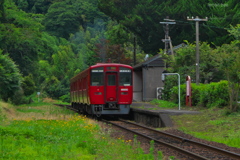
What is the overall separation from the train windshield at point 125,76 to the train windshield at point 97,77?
1009 millimetres

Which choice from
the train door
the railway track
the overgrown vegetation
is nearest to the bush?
the overgrown vegetation

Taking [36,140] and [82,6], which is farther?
[82,6]

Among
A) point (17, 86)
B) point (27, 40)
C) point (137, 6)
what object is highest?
point (137, 6)

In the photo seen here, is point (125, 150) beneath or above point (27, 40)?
beneath

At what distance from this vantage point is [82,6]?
9400 cm

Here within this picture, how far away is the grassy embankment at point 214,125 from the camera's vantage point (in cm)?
1372

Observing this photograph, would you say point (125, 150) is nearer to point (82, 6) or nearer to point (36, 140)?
point (36, 140)

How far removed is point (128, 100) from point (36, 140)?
11860mm

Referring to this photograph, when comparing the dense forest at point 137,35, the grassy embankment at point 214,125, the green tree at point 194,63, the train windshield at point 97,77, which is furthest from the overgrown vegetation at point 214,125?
the dense forest at point 137,35

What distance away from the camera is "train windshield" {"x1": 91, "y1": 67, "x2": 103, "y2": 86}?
23328 mm

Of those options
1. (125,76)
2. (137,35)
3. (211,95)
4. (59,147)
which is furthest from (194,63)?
(59,147)

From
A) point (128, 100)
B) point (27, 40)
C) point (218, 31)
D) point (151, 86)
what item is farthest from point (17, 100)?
point (128, 100)

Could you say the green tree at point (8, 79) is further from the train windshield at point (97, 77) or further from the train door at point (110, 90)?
the train door at point (110, 90)

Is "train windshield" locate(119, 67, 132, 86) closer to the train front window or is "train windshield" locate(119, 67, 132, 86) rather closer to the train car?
the train car
